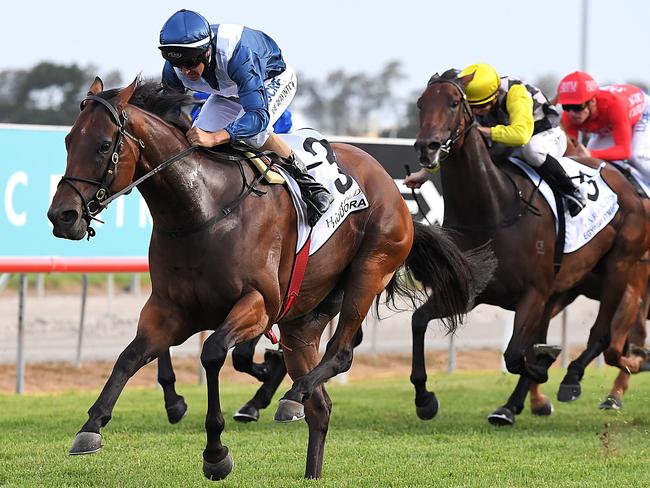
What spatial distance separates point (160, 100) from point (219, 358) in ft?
3.62

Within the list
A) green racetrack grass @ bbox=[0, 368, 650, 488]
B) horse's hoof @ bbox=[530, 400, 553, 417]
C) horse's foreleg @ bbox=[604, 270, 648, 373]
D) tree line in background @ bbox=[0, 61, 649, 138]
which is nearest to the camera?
green racetrack grass @ bbox=[0, 368, 650, 488]

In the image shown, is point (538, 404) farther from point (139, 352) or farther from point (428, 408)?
point (139, 352)

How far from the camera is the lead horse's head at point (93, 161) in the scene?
4.36m

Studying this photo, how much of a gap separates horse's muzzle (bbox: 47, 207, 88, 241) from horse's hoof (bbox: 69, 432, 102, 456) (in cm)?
74

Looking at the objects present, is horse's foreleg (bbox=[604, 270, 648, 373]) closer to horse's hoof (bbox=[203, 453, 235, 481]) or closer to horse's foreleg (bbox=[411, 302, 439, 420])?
horse's foreleg (bbox=[411, 302, 439, 420])

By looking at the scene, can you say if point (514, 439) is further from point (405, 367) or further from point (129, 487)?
point (405, 367)

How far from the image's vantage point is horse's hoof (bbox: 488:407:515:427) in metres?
7.33

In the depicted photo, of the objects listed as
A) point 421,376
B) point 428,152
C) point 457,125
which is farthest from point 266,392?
point 457,125

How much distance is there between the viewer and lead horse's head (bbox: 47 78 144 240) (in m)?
4.36

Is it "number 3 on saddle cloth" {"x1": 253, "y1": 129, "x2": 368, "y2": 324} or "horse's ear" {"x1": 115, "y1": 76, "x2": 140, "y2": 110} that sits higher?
"horse's ear" {"x1": 115, "y1": 76, "x2": 140, "y2": 110}

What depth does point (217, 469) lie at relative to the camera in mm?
4777

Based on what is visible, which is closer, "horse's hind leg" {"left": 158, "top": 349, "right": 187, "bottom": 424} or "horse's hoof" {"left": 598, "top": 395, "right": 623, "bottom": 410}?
"horse's hind leg" {"left": 158, "top": 349, "right": 187, "bottom": 424}

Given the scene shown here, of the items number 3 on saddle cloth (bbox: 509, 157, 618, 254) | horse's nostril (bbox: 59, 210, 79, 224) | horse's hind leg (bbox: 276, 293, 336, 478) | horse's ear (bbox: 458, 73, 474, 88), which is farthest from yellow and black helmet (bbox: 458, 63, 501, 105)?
horse's nostril (bbox: 59, 210, 79, 224)

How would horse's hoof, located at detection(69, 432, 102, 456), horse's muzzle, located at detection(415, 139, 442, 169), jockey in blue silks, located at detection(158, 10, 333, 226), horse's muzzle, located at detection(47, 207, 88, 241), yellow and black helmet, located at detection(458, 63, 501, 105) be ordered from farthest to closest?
yellow and black helmet, located at detection(458, 63, 501, 105) → horse's muzzle, located at detection(415, 139, 442, 169) → jockey in blue silks, located at detection(158, 10, 333, 226) → horse's hoof, located at detection(69, 432, 102, 456) → horse's muzzle, located at detection(47, 207, 88, 241)
